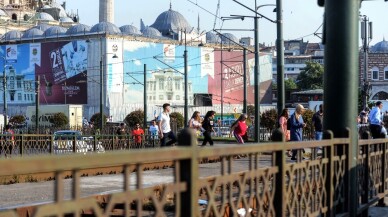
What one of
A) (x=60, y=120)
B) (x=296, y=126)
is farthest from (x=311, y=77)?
(x=296, y=126)

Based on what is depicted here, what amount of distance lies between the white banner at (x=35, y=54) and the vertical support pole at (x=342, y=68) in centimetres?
7588

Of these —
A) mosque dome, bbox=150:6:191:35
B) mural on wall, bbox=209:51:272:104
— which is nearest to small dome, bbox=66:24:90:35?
mural on wall, bbox=209:51:272:104

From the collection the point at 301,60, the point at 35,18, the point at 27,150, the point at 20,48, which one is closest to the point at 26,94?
the point at 20,48

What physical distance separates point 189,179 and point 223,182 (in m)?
0.71

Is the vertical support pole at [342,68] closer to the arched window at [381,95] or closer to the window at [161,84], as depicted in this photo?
the window at [161,84]

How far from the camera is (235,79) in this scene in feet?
303

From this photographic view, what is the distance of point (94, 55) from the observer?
7769cm

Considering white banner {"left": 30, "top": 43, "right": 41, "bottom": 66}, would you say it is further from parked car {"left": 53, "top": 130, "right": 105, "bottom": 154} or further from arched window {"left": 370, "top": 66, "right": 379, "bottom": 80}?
parked car {"left": 53, "top": 130, "right": 105, "bottom": 154}

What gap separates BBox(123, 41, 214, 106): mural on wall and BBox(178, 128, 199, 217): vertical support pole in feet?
227

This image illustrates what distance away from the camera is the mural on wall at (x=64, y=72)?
7800 cm

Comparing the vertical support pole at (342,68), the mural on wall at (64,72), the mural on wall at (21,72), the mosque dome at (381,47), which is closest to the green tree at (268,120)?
the mural on wall at (64,72)

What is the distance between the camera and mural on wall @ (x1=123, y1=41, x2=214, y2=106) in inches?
3049

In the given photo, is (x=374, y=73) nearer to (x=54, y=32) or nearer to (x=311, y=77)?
(x=311, y=77)

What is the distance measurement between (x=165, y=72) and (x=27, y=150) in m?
55.6
